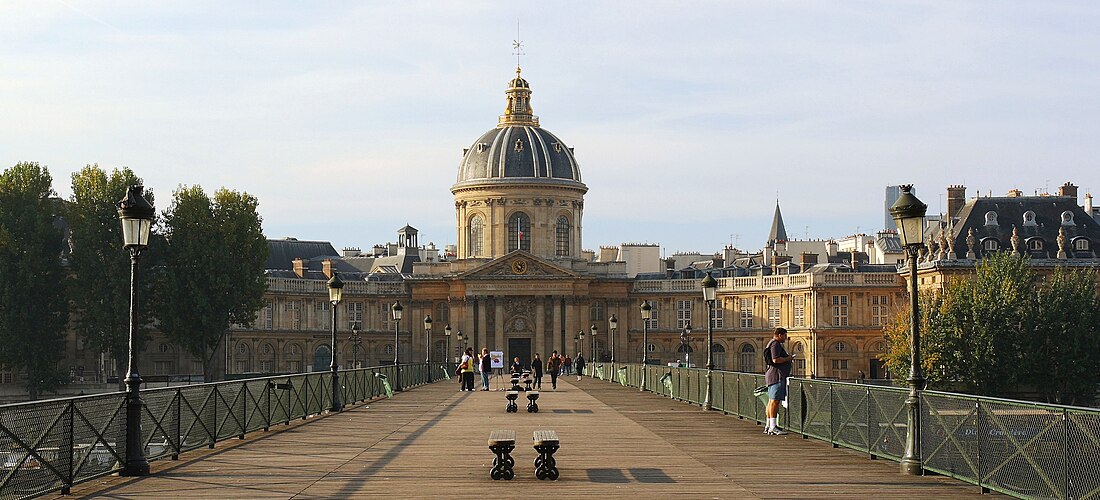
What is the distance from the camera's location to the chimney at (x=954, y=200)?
108 m

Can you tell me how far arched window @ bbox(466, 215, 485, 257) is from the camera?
12900 centimetres

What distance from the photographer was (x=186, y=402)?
84.4ft

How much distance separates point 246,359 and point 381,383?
68.7 metres

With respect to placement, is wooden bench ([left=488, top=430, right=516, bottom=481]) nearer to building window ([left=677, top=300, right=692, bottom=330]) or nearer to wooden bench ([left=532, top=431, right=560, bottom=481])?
wooden bench ([left=532, top=431, right=560, bottom=481])

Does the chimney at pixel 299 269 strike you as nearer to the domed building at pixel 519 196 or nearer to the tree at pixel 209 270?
the domed building at pixel 519 196

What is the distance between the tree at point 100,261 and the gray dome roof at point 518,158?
44.1 metres

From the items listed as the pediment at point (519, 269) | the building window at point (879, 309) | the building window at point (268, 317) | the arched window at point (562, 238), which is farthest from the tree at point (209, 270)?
the building window at point (879, 309)

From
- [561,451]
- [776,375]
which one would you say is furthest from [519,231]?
[561,451]

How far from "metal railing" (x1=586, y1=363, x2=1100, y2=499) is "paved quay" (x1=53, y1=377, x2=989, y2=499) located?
0.36 metres

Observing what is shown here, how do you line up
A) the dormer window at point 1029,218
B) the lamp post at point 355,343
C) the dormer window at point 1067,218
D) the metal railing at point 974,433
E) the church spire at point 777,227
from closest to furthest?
the metal railing at point 974,433 → the lamp post at point 355,343 → the dormer window at point 1029,218 → the dormer window at point 1067,218 → the church spire at point 777,227

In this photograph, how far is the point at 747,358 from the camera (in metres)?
124

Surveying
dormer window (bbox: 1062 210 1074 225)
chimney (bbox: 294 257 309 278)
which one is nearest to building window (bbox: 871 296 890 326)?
dormer window (bbox: 1062 210 1074 225)

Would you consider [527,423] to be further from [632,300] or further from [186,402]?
[632,300]

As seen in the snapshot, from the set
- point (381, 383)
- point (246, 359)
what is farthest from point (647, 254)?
point (381, 383)
